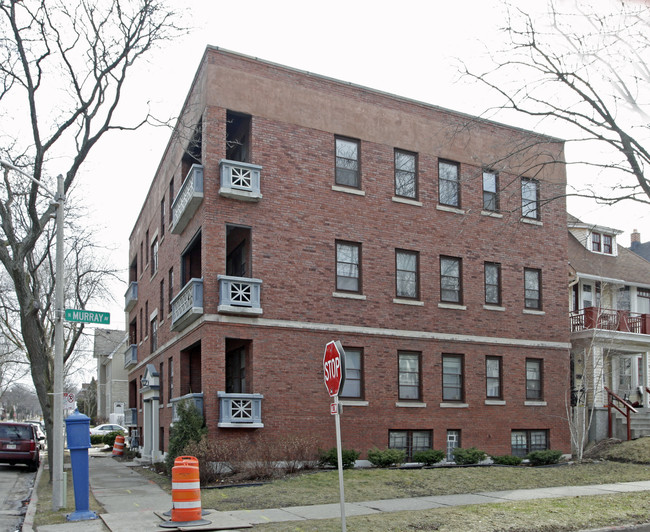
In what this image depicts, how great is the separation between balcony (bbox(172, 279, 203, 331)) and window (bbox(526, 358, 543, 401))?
469 inches

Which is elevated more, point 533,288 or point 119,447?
point 533,288

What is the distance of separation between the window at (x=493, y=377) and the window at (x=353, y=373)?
4923 mm

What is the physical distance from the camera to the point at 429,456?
68.9 ft

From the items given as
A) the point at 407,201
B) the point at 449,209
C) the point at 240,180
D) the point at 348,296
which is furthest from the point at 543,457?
the point at 240,180

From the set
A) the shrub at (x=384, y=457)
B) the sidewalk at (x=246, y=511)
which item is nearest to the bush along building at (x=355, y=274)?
the shrub at (x=384, y=457)

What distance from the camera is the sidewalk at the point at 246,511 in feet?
39.3

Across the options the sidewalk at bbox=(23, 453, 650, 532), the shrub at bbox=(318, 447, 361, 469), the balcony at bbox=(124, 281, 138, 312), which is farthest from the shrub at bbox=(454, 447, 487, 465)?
the balcony at bbox=(124, 281, 138, 312)

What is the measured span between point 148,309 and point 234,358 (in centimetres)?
1175

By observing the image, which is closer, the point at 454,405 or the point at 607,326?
the point at 454,405

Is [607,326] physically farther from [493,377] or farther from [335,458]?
[335,458]

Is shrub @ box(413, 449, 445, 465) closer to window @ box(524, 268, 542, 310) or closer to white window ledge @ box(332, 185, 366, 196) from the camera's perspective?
window @ box(524, 268, 542, 310)

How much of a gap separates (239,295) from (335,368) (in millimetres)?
10797

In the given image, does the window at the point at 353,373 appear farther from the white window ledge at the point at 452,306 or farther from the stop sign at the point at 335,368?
the stop sign at the point at 335,368

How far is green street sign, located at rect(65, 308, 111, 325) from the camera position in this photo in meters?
14.6
